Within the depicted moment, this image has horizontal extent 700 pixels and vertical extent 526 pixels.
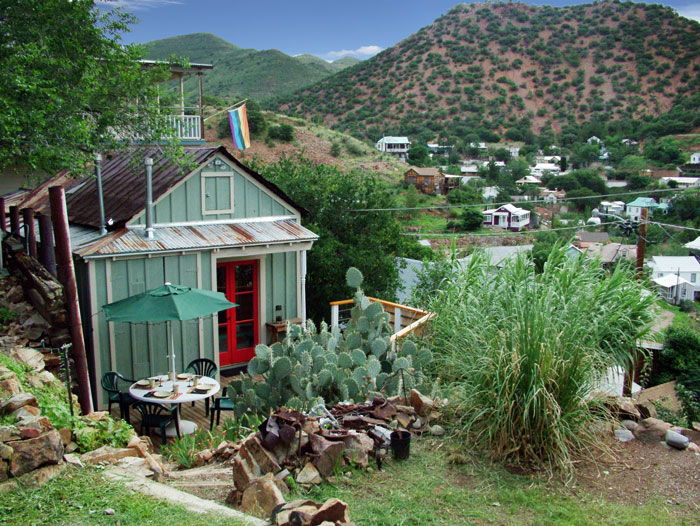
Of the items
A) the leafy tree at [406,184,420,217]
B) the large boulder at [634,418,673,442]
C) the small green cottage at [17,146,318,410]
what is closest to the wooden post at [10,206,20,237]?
the small green cottage at [17,146,318,410]

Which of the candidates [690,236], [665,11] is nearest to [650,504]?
[690,236]

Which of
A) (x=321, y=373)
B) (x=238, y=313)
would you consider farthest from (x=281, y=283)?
(x=321, y=373)

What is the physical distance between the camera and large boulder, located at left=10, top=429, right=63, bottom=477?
12.2 ft

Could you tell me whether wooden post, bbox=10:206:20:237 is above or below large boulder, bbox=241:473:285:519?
above

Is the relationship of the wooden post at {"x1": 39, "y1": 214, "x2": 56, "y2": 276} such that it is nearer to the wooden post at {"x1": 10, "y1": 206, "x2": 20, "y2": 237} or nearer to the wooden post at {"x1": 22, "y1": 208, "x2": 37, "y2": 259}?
the wooden post at {"x1": 22, "y1": 208, "x2": 37, "y2": 259}

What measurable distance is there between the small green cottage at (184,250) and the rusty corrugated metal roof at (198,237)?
0.05ft

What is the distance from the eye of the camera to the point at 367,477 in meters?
4.07

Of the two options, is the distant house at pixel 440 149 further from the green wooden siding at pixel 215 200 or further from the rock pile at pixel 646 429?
the rock pile at pixel 646 429

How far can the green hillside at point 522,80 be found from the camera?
218ft

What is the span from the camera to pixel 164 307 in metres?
7.57

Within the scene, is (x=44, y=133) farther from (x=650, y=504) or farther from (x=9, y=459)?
(x=650, y=504)

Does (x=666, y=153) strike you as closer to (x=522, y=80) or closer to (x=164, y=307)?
(x=522, y=80)

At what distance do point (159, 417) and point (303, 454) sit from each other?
3.57 m

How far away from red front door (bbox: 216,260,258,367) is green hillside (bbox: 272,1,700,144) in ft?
173
